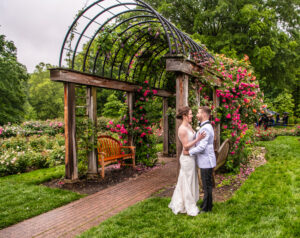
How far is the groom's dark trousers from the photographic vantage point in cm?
372

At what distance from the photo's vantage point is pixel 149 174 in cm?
683

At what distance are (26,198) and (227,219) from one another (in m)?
3.91

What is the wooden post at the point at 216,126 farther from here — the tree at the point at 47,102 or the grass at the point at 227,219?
the tree at the point at 47,102

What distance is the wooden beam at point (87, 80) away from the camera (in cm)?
539

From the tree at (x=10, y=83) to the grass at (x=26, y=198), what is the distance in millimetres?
16636

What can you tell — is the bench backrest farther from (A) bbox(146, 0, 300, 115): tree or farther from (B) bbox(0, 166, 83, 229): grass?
(A) bbox(146, 0, 300, 115): tree

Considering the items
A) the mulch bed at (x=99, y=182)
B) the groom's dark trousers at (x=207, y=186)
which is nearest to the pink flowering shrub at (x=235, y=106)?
the mulch bed at (x=99, y=182)

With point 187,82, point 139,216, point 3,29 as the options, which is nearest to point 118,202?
point 139,216

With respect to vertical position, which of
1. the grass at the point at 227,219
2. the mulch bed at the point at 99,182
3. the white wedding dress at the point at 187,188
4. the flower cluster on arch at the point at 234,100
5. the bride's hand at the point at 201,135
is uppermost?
the flower cluster on arch at the point at 234,100

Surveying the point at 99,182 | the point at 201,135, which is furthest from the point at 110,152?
the point at 201,135


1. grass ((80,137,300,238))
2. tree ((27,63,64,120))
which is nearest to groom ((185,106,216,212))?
grass ((80,137,300,238))

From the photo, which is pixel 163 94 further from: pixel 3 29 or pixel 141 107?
pixel 3 29

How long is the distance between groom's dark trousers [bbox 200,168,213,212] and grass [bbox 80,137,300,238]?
14cm

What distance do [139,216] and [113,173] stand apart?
330cm
